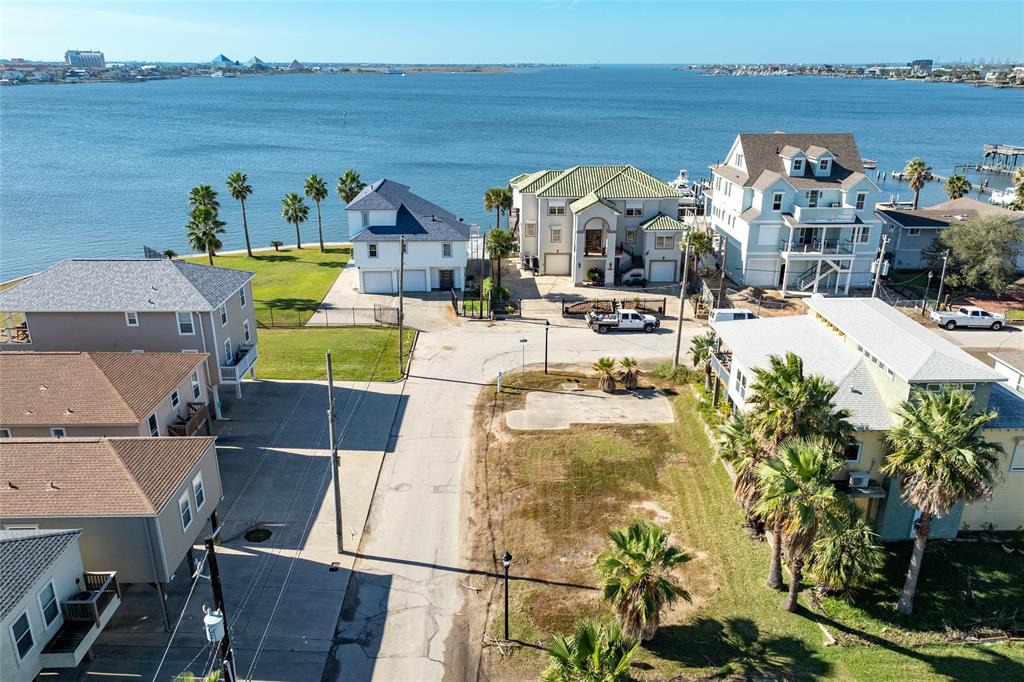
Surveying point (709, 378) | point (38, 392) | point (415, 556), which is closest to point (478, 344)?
point (709, 378)

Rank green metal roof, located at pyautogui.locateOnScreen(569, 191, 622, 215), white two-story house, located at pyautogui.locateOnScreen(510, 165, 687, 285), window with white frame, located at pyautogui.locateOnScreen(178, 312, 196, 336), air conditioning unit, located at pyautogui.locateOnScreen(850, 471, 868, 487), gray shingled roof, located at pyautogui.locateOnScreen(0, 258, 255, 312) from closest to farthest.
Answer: air conditioning unit, located at pyautogui.locateOnScreen(850, 471, 868, 487) < gray shingled roof, located at pyautogui.locateOnScreen(0, 258, 255, 312) < window with white frame, located at pyautogui.locateOnScreen(178, 312, 196, 336) < green metal roof, located at pyautogui.locateOnScreen(569, 191, 622, 215) < white two-story house, located at pyautogui.locateOnScreen(510, 165, 687, 285)

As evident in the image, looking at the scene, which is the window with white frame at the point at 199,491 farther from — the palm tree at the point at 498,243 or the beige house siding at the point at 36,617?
the palm tree at the point at 498,243

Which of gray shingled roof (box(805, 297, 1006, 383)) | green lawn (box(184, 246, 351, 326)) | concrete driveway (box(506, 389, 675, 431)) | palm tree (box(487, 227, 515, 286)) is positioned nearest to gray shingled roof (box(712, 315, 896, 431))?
gray shingled roof (box(805, 297, 1006, 383))

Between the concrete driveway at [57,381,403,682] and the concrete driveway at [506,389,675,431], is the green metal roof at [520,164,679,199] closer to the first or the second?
the concrete driveway at [506,389,675,431]

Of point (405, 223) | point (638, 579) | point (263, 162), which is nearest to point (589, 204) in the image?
point (405, 223)

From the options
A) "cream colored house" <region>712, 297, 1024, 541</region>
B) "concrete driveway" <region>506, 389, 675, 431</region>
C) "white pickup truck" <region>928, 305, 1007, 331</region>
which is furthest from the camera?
"white pickup truck" <region>928, 305, 1007, 331</region>

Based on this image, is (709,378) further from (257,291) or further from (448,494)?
(257,291)

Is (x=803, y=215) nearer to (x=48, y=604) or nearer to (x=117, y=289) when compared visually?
(x=117, y=289)
